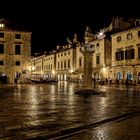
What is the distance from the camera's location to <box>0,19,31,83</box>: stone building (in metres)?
61.0

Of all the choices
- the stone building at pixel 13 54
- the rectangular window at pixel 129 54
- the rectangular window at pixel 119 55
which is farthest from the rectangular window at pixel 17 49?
the rectangular window at pixel 129 54

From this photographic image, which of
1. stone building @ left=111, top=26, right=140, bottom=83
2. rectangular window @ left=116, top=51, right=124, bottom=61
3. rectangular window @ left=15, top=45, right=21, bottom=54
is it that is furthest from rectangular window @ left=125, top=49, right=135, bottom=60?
rectangular window @ left=15, top=45, right=21, bottom=54

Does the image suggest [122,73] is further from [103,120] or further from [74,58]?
[103,120]

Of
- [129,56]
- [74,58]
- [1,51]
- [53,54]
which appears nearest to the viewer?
[129,56]

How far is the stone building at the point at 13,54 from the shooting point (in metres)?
61.0

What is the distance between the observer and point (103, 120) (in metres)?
12.8

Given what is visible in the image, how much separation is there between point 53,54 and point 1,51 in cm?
3643

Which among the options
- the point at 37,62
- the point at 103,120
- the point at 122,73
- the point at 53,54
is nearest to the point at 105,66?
the point at 122,73

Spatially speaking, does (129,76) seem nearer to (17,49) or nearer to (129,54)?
(129,54)

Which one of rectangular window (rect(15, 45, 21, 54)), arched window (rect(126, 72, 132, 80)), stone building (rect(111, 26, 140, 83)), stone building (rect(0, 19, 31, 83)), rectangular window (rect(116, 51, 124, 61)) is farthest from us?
rectangular window (rect(15, 45, 21, 54))

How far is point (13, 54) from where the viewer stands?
6175 centimetres

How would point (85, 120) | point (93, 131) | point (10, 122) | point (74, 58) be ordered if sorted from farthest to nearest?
point (74, 58), point (85, 120), point (10, 122), point (93, 131)

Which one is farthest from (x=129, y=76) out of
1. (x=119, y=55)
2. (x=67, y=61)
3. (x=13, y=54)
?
(x=67, y=61)

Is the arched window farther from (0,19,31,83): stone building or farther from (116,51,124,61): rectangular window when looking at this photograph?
(0,19,31,83): stone building
